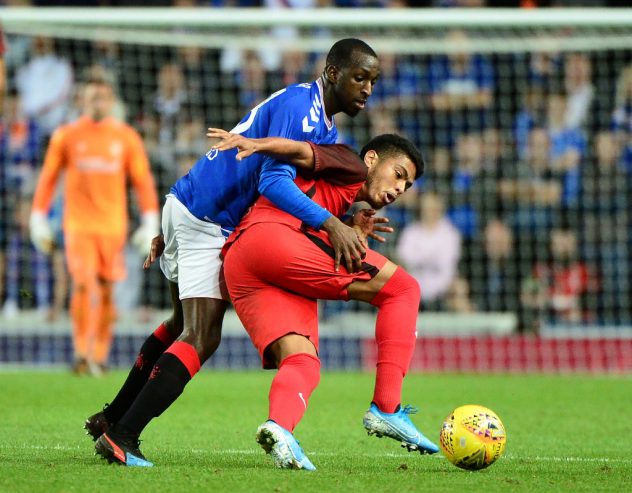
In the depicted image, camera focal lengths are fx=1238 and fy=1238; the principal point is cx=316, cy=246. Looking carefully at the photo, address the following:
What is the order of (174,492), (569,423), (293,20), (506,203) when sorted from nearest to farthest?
1. (174,492)
2. (569,423)
3. (293,20)
4. (506,203)

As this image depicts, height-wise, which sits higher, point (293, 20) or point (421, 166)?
point (293, 20)

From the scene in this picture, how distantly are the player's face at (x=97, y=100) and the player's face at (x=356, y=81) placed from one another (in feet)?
19.9

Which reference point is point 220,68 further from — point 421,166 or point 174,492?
point 174,492

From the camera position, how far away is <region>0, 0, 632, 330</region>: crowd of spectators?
45.5ft

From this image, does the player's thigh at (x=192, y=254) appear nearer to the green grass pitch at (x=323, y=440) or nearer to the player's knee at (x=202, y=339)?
the player's knee at (x=202, y=339)

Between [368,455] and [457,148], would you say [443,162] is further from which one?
[368,455]

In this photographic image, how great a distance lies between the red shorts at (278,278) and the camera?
17.0 feet

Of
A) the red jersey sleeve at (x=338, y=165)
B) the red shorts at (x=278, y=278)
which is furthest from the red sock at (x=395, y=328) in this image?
the red jersey sleeve at (x=338, y=165)

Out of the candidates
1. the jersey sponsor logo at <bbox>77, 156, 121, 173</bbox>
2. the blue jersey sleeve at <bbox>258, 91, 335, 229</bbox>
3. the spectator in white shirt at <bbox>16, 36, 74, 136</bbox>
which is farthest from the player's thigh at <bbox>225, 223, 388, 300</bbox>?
the spectator in white shirt at <bbox>16, 36, 74, 136</bbox>

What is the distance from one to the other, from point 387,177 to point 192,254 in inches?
37.3

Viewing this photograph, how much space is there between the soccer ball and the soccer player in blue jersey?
2.69ft

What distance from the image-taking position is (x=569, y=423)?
7.79 metres

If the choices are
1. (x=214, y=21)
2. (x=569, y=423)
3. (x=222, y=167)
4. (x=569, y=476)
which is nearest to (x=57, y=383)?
(x=214, y=21)

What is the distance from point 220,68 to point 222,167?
9.68 metres
